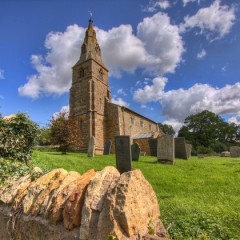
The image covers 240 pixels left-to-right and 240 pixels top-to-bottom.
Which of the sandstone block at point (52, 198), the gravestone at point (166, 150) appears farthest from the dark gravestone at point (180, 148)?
the sandstone block at point (52, 198)

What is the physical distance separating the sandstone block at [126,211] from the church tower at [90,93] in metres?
28.5

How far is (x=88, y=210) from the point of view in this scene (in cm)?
253

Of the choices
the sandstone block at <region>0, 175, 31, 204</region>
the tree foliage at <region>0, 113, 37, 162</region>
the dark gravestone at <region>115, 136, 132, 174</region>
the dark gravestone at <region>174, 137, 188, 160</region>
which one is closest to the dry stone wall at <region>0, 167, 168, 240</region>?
the sandstone block at <region>0, 175, 31, 204</region>

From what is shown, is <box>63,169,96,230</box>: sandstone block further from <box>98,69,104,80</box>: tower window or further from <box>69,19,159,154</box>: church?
<box>98,69,104,80</box>: tower window

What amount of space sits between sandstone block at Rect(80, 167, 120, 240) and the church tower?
92.9 ft

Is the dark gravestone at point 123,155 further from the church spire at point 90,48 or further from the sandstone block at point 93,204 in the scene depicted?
the church spire at point 90,48

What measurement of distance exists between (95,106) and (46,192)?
3038cm

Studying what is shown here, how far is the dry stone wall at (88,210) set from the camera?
2.34 m

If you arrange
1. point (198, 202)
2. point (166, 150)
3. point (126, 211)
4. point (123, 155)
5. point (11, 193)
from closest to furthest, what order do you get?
point (126, 211) < point (11, 193) < point (198, 202) < point (123, 155) < point (166, 150)

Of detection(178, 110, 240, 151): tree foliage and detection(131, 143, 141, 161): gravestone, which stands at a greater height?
detection(178, 110, 240, 151): tree foliage

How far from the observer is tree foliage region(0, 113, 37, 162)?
29.5 ft

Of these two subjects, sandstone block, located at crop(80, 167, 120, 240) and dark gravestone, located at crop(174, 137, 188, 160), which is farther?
dark gravestone, located at crop(174, 137, 188, 160)

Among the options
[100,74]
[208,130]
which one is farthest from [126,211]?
[208,130]

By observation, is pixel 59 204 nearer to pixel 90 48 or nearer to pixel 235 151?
pixel 235 151
